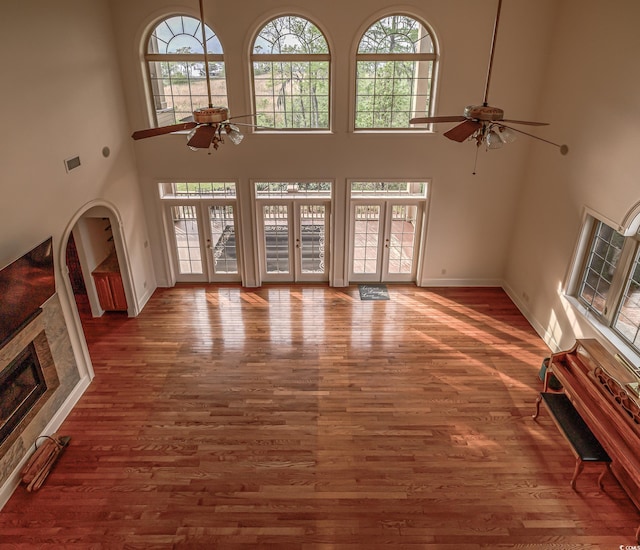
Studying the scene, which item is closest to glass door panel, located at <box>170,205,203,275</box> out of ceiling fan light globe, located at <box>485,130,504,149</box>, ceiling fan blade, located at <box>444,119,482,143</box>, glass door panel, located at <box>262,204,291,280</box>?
glass door panel, located at <box>262,204,291,280</box>

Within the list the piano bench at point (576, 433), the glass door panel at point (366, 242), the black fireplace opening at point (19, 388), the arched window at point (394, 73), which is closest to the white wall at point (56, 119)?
the black fireplace opening at point (19, 388)

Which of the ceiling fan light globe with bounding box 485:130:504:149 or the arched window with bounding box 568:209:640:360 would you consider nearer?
the ceiling fan light globe with bounding box 485:130:504:149

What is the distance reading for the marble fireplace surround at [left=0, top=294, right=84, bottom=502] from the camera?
460 cm

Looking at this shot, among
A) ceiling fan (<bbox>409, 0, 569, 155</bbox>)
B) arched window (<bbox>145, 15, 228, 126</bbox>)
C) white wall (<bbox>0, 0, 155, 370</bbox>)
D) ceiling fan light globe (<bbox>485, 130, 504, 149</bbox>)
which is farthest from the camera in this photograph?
arched window (<bbox>145, 15, 228, 126</bbox>)

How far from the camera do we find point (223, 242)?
880 centimetres

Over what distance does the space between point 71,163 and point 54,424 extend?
3.32 metres

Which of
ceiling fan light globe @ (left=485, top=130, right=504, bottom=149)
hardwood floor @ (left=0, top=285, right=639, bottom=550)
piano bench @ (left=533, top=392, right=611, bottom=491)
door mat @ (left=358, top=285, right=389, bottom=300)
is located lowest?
hardwood floor @ (left=0, top=285, right=639, bottom=550)

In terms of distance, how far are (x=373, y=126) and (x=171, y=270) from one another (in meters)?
4.79

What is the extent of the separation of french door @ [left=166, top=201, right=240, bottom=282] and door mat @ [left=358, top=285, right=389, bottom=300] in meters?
2.56

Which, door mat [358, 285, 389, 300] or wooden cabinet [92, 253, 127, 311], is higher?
wooden cabinet [92, 253, 127, 311]

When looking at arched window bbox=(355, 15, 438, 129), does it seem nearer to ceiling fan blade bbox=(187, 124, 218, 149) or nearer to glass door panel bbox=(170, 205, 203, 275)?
glass door panel bbox=(170, 205, 203, 275)

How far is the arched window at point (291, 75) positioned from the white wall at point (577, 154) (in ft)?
12.0

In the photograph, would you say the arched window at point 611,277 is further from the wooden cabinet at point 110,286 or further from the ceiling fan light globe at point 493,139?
the wooden cabinet at point 110,286

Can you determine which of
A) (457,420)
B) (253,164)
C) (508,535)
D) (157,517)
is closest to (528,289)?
(457,420)
